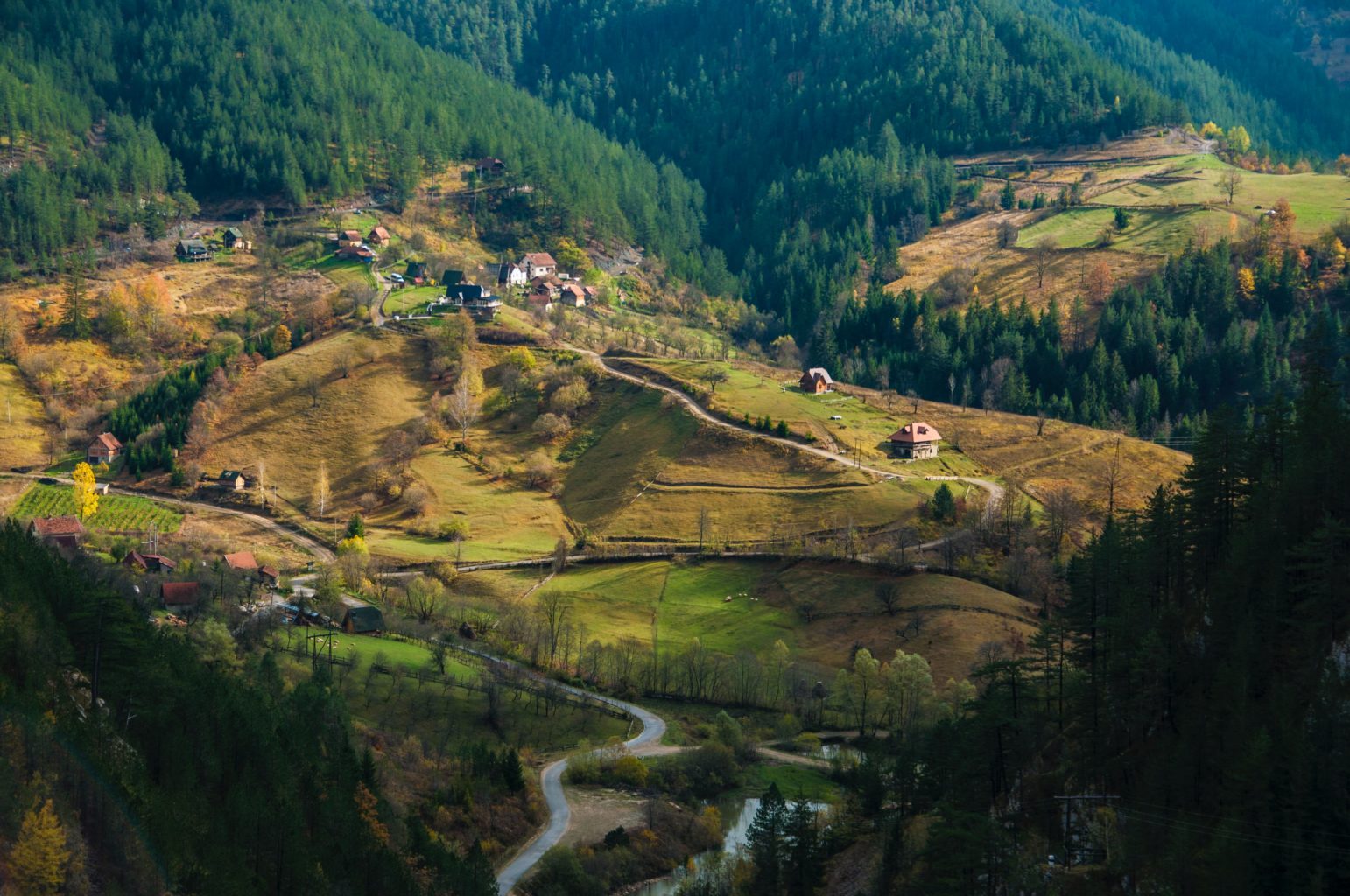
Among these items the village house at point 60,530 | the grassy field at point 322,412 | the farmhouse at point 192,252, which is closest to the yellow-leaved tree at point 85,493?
the village house at point 60,530

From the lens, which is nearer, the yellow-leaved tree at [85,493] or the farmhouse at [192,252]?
the yellow-leaved tree at [85,493]

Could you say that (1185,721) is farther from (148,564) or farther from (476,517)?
(476,517)

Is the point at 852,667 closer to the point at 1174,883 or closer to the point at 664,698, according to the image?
the point at 664,698

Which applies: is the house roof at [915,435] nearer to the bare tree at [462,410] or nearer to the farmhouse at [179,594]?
the bare tree at [462,410]

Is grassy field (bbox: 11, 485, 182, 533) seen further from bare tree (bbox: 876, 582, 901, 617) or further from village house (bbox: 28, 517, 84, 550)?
bare tree (bbox: 876, 582, 901, 617)

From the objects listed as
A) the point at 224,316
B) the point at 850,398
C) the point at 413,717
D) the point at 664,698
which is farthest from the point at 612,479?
the point at 224,316

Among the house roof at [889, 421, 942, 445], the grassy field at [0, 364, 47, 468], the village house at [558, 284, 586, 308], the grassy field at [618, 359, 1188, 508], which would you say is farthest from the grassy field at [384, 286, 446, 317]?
the house roof at [889, 421, 942, 445]
